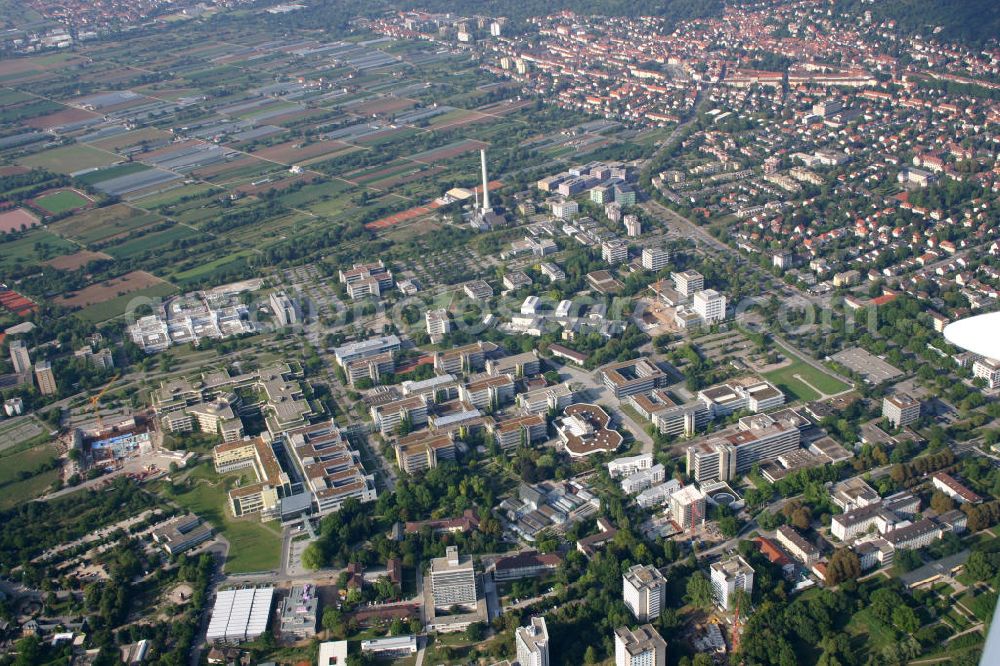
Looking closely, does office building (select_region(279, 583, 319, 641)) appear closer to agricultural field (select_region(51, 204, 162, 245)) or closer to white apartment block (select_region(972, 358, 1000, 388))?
white apartment block (select_region(972, 358, 1000, 388))

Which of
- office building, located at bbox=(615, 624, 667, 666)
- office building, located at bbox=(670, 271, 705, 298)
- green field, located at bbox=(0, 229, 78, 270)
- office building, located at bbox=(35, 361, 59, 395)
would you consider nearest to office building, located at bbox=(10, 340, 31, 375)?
office building, located at bbox=(35, 361, 59, 395)

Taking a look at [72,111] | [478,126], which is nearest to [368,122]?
[478,126]

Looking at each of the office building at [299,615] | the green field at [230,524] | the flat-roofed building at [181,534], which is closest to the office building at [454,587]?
the office building at [299,615]

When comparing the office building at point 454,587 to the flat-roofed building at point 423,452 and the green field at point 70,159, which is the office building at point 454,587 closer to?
the flat-roofed building at point 423,452

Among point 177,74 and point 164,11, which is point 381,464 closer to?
point 177,74

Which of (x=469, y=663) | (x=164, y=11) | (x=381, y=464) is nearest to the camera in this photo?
(x=469, y=663)

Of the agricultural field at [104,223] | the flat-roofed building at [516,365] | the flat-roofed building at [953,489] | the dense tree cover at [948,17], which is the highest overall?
the dense tree cover at [948,17]
